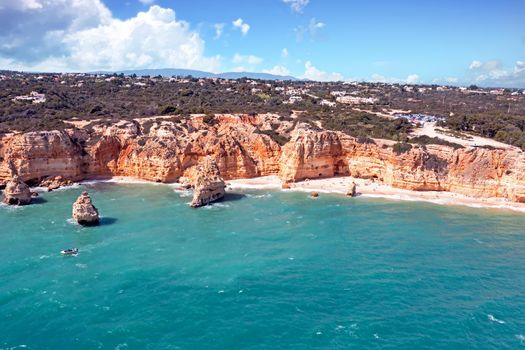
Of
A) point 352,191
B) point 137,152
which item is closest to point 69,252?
point 137,152

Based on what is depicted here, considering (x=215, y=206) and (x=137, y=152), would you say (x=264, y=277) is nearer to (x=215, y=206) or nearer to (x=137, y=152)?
(x=215, y=206)

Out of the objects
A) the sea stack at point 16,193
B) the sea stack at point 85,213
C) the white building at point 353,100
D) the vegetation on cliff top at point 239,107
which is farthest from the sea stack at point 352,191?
the white building at point 353,100

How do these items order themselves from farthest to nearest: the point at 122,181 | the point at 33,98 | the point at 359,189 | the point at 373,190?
1. the point at 33,98
2. the point at 122,181
3. the point at 359,189
4. the point at 373,190


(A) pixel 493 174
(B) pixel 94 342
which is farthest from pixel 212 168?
(A) pixel 493 174

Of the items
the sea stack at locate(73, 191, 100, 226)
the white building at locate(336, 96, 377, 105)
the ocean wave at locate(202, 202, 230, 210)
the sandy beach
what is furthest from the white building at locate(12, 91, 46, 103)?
the white building at locate(336, 96, 377, 105)

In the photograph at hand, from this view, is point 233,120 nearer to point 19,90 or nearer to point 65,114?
point 65,114

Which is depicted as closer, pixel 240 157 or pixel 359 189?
pixel 359 189
